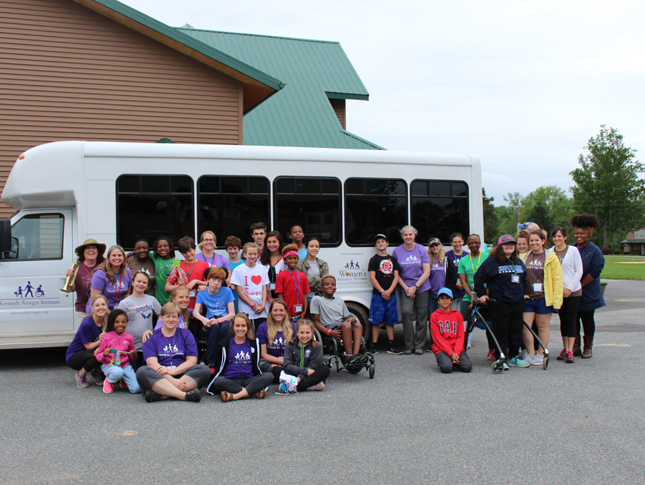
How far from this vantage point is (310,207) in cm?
772

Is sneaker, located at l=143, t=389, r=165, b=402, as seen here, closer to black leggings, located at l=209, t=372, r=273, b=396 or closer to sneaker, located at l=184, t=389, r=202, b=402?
sneaker, located at l=184, t=389, r=202, b=402

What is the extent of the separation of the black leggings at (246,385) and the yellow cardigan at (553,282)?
391 cm

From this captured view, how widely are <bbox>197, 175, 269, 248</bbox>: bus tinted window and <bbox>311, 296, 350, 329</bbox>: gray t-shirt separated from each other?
135cm

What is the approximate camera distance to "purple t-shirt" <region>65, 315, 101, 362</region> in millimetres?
6160

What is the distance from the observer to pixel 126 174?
7.00 m

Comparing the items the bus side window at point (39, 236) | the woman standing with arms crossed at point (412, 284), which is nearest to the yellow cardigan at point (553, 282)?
the woman standing with arms crossed at point (412, 284)

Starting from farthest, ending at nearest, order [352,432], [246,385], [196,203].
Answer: [196,203]
[246,385]
[352,432]

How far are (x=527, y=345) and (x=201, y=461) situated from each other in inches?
195

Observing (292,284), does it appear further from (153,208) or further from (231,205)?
(153,208)

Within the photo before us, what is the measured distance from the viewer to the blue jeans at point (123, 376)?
5.84 m

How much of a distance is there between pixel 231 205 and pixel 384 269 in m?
2.37

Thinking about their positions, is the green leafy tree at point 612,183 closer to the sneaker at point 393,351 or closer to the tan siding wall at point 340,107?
the tan siding wall at point 340,107

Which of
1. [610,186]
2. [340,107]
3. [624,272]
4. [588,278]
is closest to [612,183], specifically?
[610,186]

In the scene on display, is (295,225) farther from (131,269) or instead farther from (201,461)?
A: (201,461)
